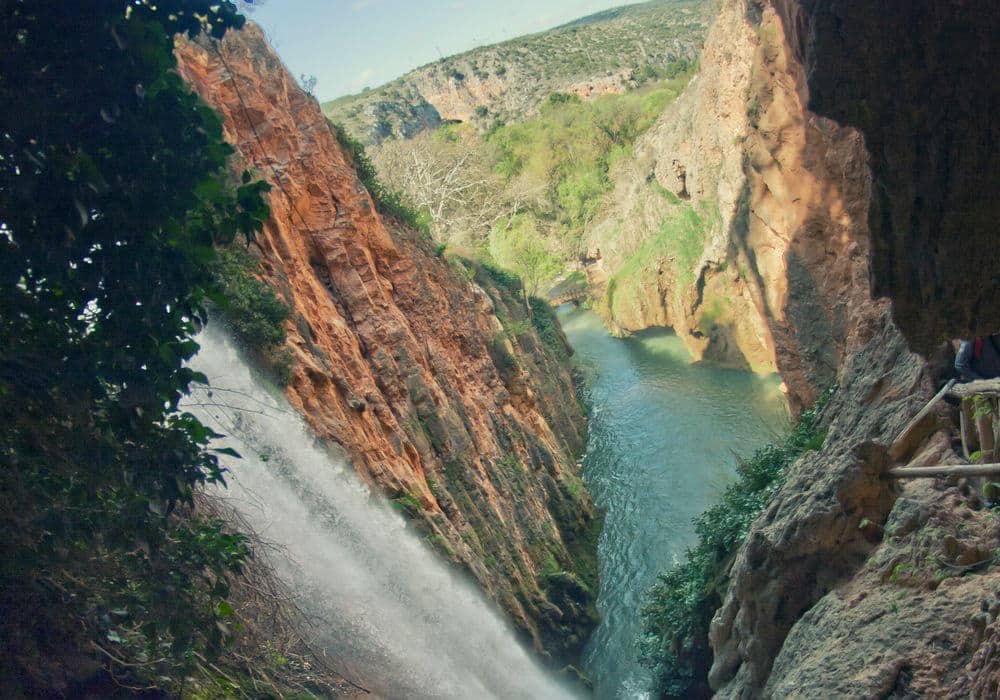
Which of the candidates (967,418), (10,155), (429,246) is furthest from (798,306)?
(10,155)

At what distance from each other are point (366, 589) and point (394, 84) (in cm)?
9170

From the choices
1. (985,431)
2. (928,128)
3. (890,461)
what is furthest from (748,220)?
(928,128)

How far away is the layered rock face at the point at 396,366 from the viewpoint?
1266cm

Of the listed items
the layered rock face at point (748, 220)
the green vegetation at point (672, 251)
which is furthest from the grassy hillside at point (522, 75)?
the green vegetation at point (672, 251)

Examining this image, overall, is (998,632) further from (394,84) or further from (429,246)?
(394,84)

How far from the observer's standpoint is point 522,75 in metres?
87.9

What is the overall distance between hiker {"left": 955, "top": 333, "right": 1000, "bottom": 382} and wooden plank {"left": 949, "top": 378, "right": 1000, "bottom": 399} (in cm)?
66

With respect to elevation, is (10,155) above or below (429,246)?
above

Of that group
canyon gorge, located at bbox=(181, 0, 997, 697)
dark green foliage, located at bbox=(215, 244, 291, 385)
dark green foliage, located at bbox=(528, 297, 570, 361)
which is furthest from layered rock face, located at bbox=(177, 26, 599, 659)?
dark green foliage, located at bbox=(528, 297, 570, 361)

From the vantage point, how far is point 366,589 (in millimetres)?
10875

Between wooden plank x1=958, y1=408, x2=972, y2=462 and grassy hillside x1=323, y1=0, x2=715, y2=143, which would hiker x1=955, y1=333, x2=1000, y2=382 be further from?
grassy hillside x1=323, y1=0, x2=715, y2=143

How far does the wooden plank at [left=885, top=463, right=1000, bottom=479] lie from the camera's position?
581cm

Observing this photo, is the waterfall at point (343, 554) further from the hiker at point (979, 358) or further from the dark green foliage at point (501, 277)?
the dark green foliage at point (501, 277)

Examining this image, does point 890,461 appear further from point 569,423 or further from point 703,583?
point 569,423
